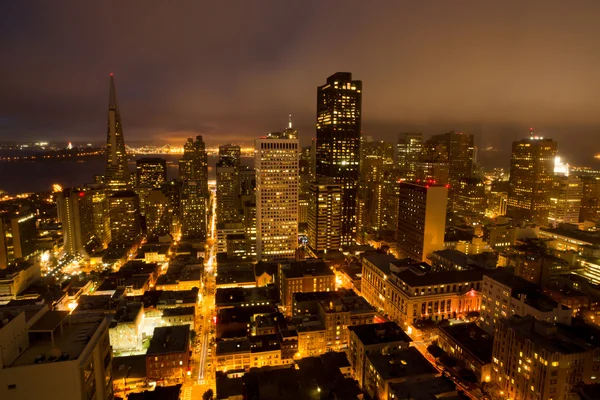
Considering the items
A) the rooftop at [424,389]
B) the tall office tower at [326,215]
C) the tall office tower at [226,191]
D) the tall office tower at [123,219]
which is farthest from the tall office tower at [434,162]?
the rooftop at [424,389]

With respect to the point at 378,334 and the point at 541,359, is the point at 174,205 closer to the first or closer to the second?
the point at 378,334

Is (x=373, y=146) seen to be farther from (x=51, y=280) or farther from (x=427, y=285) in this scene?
(x=51, y=280)

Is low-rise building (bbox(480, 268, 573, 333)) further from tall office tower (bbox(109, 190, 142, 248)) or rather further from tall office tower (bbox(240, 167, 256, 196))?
tall office tower (bbox(240, 167, 256, 196))

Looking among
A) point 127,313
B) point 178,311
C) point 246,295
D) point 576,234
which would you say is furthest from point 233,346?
point 576,234

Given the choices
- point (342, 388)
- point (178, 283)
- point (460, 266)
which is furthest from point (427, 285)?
point (178, 283)

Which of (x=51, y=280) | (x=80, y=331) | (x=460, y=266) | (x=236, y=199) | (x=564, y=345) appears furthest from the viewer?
(x=236, y=199)

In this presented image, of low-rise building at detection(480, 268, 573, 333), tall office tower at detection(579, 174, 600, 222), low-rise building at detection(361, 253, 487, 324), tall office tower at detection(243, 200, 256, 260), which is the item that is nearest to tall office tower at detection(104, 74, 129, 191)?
tall office tower at detection(243, 200, 256, 260)
